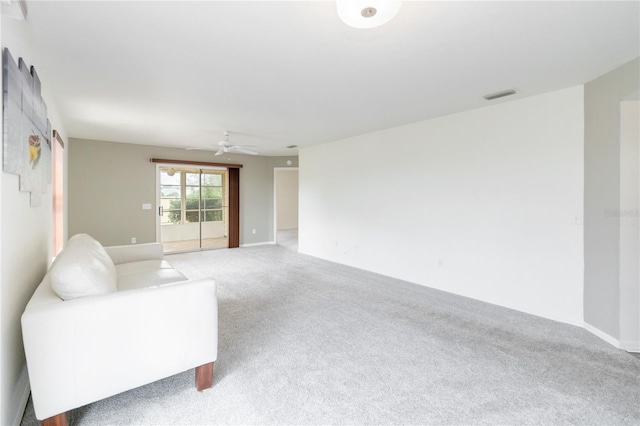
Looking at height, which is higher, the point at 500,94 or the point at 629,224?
the point at 500,94

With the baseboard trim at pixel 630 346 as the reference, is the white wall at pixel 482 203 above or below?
above

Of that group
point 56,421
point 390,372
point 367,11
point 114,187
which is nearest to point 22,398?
point 56,421

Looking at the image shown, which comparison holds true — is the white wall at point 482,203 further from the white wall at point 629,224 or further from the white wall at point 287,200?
the white wall at point 287,200

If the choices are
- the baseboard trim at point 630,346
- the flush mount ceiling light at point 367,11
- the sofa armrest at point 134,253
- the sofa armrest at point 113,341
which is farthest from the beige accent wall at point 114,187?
the baseboard trim at point 630,346

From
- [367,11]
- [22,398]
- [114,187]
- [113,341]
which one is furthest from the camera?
[114,187]

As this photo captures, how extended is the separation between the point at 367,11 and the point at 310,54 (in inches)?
36.6

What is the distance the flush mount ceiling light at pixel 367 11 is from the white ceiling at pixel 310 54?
1.04 feet

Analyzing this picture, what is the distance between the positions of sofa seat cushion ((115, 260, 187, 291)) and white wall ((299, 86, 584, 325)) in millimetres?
3296

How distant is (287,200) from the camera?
12.1 metres

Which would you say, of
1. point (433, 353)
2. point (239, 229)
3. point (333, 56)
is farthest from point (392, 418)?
point (239, 229)

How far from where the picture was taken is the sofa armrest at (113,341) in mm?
1487

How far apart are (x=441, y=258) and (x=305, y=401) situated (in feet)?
9.98

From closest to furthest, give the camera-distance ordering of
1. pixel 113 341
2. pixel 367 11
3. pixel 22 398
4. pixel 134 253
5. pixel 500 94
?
pixel 367 11 → pixel 113 341 → pixel 22 398 → pixel 500 94 → pixel 134 253

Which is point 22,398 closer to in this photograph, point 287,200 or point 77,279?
point 77,279
